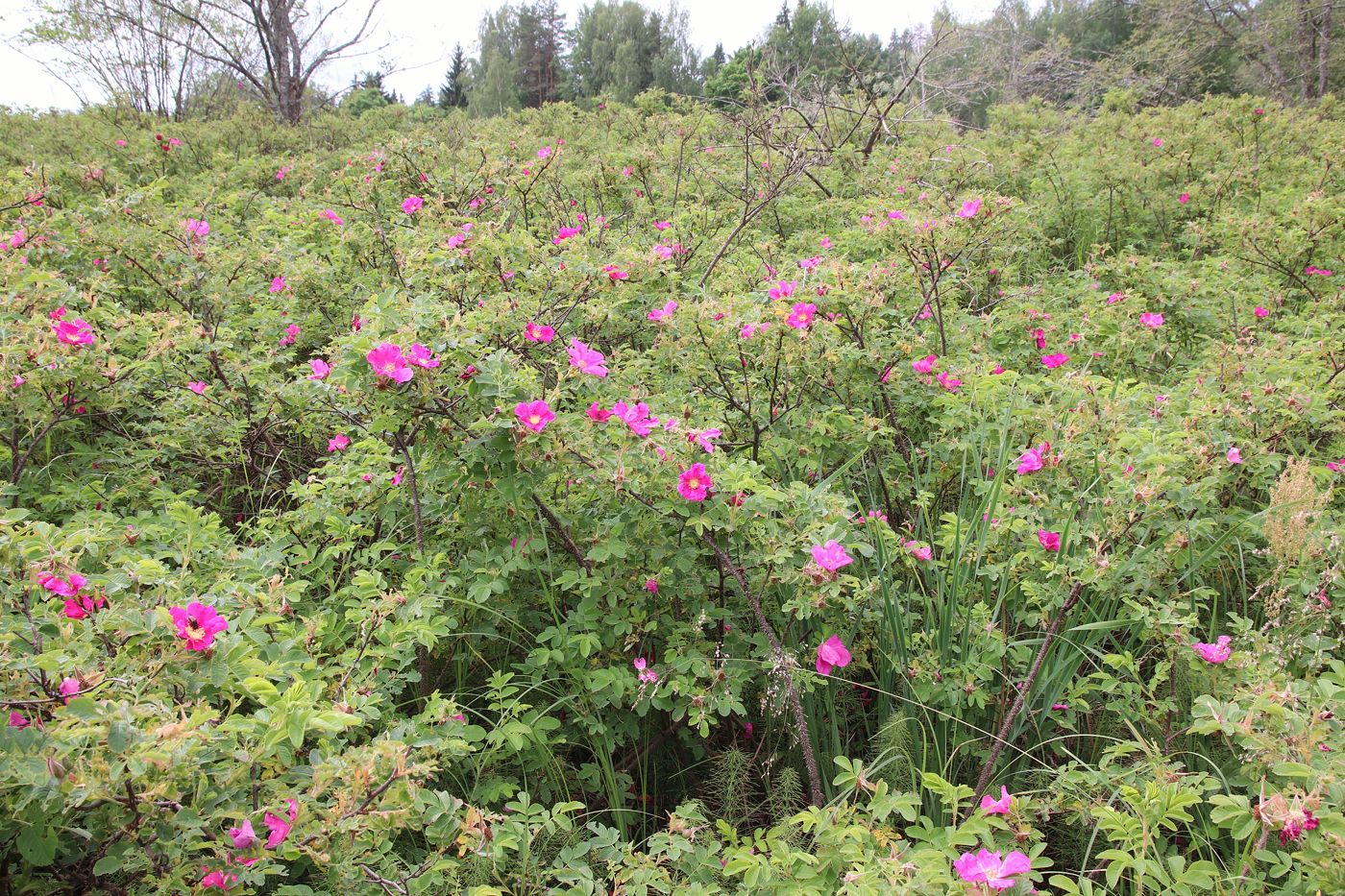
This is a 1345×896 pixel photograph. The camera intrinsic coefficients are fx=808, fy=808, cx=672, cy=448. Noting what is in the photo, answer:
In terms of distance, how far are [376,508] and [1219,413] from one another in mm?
2280

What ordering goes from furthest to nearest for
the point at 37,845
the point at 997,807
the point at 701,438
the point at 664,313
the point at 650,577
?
the point at 664,313 < the point at 650,577 < the point at 701,438 < the point at 997,807 < the point at 37,845

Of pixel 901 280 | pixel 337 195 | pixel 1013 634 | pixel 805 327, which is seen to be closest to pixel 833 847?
pixel 1013 634

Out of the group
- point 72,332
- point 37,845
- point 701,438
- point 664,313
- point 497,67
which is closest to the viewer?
point 37,845

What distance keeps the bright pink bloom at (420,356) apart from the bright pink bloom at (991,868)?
1255 mm

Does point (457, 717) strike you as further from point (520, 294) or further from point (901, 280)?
point (901, 280)

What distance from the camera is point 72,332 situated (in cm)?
207

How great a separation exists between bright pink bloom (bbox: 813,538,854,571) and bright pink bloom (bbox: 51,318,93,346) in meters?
1.93

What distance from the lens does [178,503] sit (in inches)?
78.4

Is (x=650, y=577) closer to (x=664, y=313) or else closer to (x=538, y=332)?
(x=538, y=332)

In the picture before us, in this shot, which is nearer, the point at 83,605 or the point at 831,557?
→ the point at 83,605

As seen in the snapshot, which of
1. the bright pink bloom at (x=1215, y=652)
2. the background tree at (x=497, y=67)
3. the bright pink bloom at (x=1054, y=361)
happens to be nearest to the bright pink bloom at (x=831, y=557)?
the bright pink bloom at (x=1215, y=652)

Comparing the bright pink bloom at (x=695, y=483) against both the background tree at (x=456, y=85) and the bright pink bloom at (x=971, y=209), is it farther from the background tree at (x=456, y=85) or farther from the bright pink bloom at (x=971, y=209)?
the background tree at (x=456, y=85)

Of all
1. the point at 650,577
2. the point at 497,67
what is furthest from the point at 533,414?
the point at 497,67

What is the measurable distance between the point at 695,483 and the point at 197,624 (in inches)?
34.8
